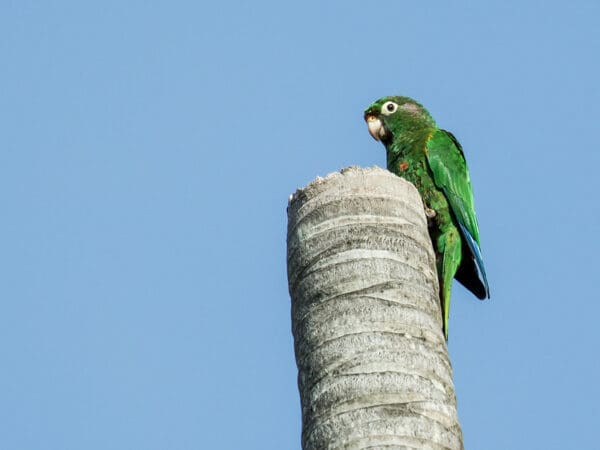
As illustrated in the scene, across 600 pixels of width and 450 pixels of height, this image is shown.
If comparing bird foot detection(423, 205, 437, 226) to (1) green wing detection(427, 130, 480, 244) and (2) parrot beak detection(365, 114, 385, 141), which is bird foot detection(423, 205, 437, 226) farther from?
(2) parrot beak detection(365, 114, 385, 141)

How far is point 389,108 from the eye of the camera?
7.34 m

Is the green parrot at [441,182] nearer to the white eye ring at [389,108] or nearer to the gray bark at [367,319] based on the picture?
the white eye ring at [389,108]

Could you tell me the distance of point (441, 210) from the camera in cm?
620

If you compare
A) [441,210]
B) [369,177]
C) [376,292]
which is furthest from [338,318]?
[441,210]

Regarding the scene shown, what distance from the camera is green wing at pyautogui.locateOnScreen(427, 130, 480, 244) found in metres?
6.14

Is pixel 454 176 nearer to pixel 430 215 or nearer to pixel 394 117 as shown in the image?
pixel 430 215

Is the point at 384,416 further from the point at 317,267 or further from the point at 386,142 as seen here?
the point at 386,142

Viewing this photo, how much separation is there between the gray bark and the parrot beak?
2.92 metres

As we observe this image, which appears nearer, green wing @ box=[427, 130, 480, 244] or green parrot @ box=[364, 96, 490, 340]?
green parrot @ box=[364, 96, 490, 340]

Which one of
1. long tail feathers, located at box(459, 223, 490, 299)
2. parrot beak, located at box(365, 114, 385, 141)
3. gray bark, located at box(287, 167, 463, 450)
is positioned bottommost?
gray bark, located at box(287, 167, 463, 450)

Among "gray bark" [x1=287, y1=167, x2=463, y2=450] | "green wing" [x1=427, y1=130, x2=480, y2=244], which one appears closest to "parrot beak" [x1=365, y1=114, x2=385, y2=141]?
"green wing" [x1=427, y1=130, x2=480, y2=244]

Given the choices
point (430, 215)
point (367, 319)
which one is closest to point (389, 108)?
point (430, 215)

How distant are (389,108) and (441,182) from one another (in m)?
1.23

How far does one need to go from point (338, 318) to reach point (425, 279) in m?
0.50
